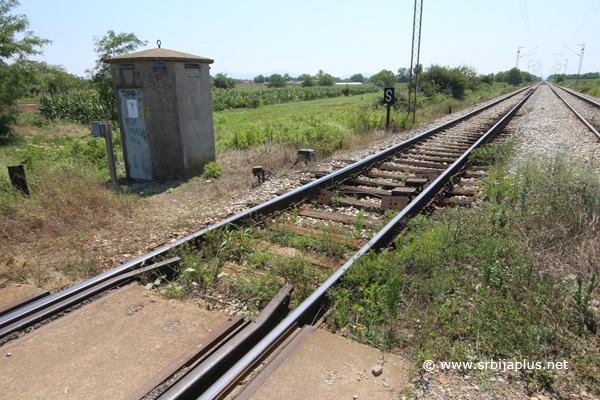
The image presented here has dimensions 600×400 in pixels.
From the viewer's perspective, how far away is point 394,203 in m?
5.43

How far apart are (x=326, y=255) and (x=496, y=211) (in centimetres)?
239

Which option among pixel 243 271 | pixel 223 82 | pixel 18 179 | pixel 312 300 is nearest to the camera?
pixel 312 300

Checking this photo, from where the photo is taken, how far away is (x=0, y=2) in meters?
16.9

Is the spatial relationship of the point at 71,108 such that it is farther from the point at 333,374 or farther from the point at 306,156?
the point at 333,374

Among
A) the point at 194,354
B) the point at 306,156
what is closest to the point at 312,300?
the point at 194,354

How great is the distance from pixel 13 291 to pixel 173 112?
538 cm

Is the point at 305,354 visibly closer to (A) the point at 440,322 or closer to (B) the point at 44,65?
(A) the point at 440,322

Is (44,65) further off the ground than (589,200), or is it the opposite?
(44,65)

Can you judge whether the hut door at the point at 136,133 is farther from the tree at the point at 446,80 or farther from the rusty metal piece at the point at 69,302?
the tree at the point at 446,80

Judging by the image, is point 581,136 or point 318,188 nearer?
point 318,188

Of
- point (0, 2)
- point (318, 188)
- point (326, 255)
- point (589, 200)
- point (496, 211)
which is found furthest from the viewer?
point (0, 2)

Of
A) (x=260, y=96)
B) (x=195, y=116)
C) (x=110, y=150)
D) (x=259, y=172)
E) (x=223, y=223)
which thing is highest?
(x=260, y=96)

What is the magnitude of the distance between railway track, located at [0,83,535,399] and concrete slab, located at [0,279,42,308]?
224 millimetres

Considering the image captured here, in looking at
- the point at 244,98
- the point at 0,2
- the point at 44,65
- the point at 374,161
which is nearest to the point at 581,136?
the point at 374,161
